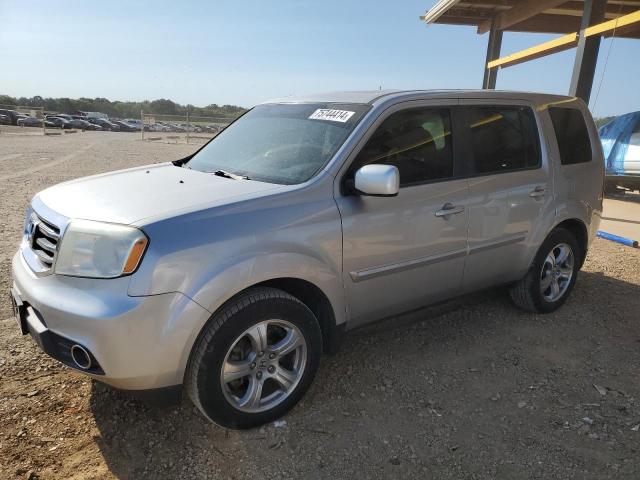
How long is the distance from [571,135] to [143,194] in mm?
3577

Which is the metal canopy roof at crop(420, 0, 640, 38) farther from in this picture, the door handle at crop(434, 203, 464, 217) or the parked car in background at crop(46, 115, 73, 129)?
the parked car in background at crop(46, 115, 73, 129)

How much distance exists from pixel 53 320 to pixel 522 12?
11.3 meters

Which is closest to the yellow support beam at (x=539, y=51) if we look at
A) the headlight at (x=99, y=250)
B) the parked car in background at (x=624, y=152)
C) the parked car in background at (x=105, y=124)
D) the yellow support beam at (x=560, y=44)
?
the yellow support beam at (x=560, y=44)

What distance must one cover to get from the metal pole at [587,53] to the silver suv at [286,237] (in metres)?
5.78

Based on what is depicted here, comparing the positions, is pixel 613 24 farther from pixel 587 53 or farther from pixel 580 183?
pixel 580 183

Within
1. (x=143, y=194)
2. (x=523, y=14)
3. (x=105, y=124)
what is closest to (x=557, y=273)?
(x=143, y=194)

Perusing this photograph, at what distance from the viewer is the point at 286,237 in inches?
103

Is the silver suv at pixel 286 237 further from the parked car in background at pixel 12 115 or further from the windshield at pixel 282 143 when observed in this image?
the parked car in background at pixel 12 115

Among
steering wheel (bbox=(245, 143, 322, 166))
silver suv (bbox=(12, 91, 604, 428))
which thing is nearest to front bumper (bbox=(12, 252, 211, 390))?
silver suv (bbox=(12, 91, 604, 428))

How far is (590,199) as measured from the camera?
4.45m

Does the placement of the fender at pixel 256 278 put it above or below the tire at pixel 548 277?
above

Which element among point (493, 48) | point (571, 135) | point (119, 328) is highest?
point (493, 48)

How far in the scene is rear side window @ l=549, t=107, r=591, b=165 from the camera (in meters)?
4.20

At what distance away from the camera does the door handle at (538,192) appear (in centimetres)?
391
